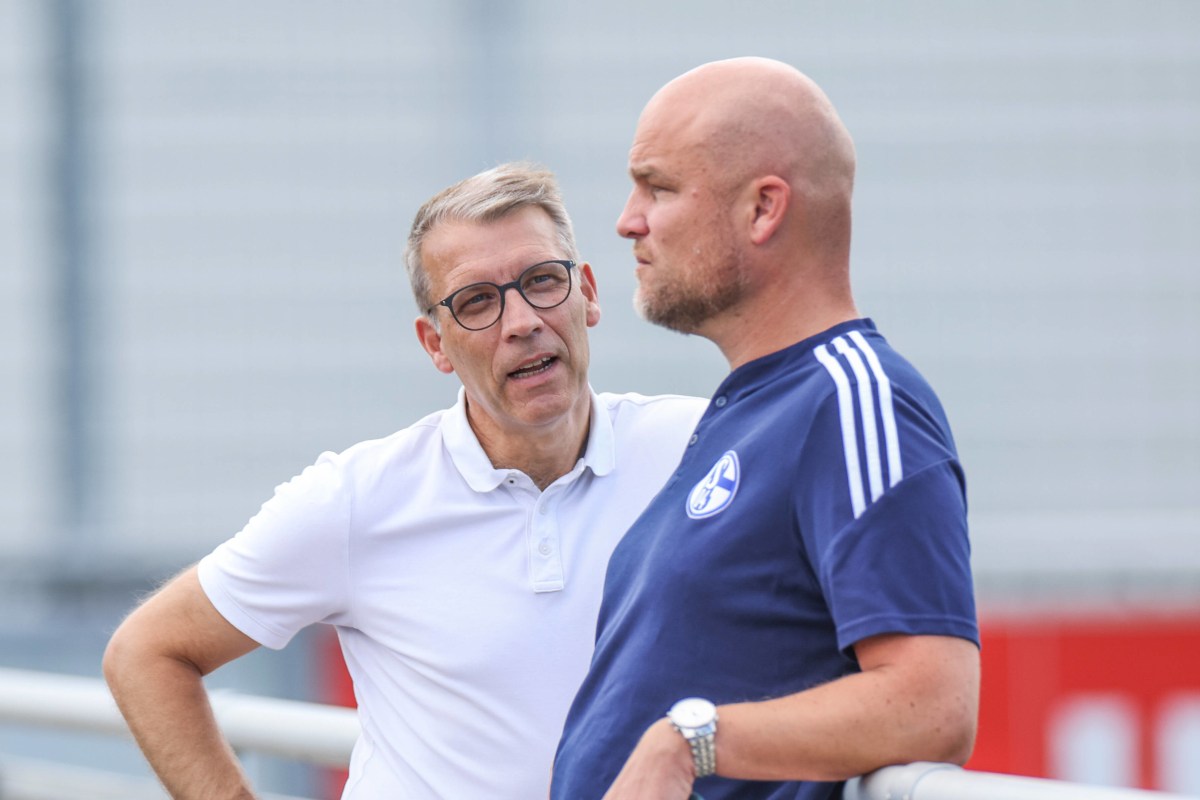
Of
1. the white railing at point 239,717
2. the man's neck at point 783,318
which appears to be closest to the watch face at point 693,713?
the man's neck at point 783,318

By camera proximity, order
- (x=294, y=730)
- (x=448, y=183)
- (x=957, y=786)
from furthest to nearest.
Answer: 1. (x=448, y=183)
2. (x=294, y=730)
3. (x=957, y=786)

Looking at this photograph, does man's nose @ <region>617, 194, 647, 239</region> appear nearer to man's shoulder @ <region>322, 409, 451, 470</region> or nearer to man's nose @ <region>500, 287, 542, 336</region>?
man's nose @ <region>500, 287, 542, 336</region>

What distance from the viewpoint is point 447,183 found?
9.67 meters

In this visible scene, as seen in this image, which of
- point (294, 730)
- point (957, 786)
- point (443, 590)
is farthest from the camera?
point (294, 730)

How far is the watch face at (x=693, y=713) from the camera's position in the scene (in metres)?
1.80

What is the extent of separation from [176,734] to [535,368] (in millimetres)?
817

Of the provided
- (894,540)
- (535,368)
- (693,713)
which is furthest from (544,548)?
(894,540)

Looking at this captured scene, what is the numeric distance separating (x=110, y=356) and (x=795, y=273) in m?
8.24

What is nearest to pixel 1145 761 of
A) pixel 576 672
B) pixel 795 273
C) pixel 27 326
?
pixel 576 672

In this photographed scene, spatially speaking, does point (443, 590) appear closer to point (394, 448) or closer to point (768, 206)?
point (394, 448)

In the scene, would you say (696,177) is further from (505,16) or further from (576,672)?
(505,16)

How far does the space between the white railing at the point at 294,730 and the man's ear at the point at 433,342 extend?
0.61 metres

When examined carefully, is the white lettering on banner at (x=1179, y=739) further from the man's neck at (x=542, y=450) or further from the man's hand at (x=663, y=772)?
the man's hand at (x=663, y=772)

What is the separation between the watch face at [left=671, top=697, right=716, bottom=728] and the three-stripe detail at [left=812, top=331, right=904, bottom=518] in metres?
0.26
